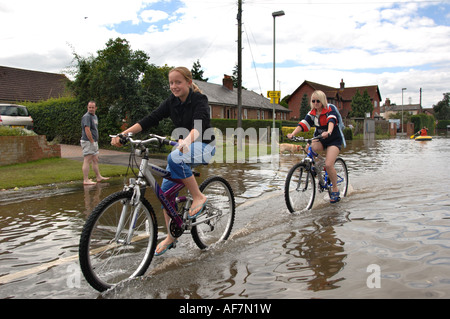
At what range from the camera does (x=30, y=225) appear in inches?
210

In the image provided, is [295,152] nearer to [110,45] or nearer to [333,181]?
[110,45]

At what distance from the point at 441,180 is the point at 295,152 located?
10401mm

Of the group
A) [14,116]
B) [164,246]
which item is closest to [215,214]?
[164,246]

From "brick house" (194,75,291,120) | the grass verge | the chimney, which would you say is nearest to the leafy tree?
"brick house" (194,75,291,120)

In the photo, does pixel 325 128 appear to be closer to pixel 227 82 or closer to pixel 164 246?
pixel 164 246

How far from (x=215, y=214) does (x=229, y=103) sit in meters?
42.0

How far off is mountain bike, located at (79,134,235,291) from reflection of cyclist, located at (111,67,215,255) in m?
0.11

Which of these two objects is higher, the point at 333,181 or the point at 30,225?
the point at 333,181

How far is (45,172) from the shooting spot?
33.4 feet

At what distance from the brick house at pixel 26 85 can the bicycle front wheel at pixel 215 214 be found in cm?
2907

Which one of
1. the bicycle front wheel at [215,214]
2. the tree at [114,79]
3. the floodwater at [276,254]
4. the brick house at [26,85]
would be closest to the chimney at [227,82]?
the brick house at [26,85]
